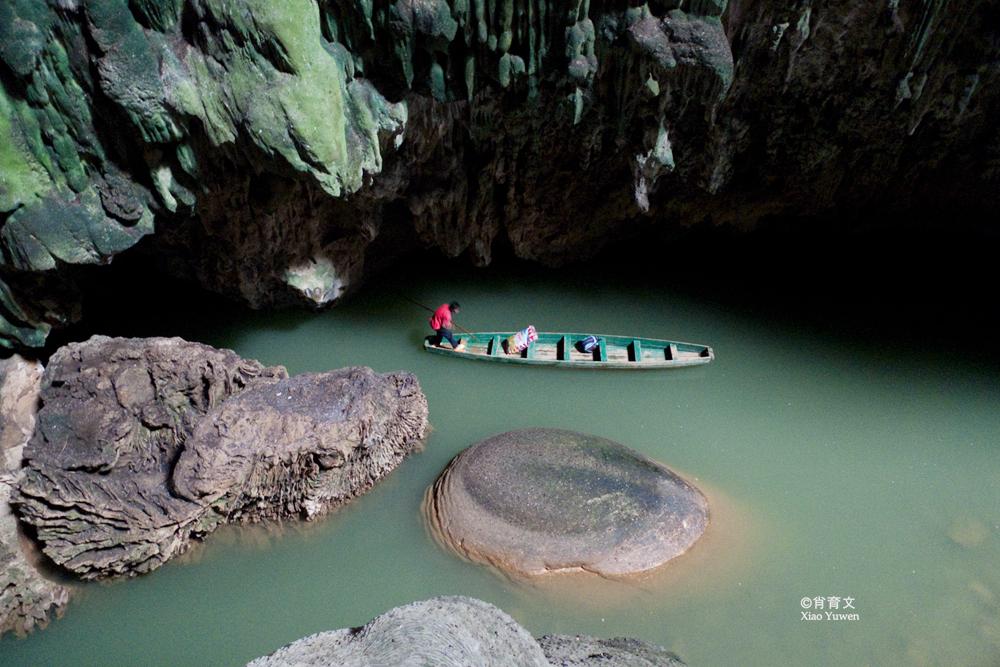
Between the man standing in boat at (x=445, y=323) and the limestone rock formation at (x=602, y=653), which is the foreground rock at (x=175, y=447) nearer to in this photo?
the man standing in boat at (x=445, y=323)

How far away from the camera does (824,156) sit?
23.4 feet

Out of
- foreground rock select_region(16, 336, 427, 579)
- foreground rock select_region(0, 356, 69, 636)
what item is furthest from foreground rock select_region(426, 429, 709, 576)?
foreground rock select_region(0, 356, 69, 636)

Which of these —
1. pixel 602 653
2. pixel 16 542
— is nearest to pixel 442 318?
pixel 16 542

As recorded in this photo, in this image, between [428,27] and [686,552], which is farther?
[686,552]

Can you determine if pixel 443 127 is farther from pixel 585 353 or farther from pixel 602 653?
pixel 602 653

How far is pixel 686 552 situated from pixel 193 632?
12.1ft

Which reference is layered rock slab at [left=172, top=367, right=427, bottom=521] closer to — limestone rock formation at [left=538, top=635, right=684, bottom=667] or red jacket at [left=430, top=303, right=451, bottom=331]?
red jacket at [left=430, top=303, right=451, bottom=331]

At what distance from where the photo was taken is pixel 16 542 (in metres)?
4.73

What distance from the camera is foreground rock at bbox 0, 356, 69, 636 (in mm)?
4555

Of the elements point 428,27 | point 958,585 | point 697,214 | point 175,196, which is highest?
point 428,27

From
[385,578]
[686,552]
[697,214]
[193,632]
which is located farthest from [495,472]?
[697,214]

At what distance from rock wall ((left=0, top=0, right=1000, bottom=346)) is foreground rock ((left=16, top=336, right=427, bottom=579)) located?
33.2 inches

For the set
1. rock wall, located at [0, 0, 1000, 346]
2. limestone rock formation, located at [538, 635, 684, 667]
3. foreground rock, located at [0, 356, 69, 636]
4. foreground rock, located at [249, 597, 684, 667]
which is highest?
rock wall, located at [0, 0, 1000, 346]

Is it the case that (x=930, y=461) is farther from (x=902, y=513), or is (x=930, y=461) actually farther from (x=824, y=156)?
(x=824, y=156)
